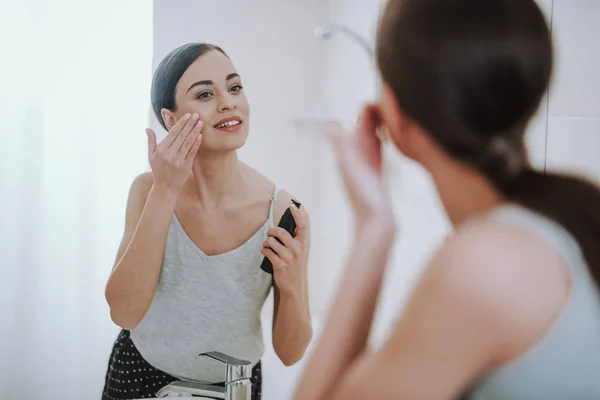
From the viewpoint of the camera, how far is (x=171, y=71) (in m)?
0.78

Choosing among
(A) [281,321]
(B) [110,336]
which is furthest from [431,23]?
(B) [110,336]

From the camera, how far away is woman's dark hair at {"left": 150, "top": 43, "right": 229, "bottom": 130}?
77cm

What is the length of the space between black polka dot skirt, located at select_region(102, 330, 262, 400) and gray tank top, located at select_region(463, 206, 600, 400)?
533mm

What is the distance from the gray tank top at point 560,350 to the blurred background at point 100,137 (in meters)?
0.51

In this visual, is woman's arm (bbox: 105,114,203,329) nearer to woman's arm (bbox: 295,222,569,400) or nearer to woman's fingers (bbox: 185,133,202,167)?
woman's fingers (bbox: 185,133,202,167)

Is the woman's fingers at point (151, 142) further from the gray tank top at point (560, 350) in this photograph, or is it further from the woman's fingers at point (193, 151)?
the gray tank top at point (560, 350)

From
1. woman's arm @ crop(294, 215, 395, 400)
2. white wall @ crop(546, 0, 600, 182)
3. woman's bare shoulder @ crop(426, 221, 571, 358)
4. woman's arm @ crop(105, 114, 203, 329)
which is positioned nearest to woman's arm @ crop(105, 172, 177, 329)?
woman's arm @ crop(105, 114, 203, 329)

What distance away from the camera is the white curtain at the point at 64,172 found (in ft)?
2.95

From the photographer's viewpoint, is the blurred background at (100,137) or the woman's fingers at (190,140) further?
the blurred background at (100,137)

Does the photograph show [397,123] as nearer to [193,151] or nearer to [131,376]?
[193,151]

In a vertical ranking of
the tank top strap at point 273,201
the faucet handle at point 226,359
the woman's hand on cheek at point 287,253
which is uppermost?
the tank top strap at point 273,201

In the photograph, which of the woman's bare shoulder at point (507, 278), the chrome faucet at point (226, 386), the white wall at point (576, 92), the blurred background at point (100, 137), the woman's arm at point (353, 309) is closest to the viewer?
the woman's bare shoulder at point (507, 278)

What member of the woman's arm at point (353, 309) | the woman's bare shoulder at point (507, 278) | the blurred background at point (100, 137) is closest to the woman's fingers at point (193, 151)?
the blurred background at point (100, 137)

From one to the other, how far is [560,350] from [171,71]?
587mm
